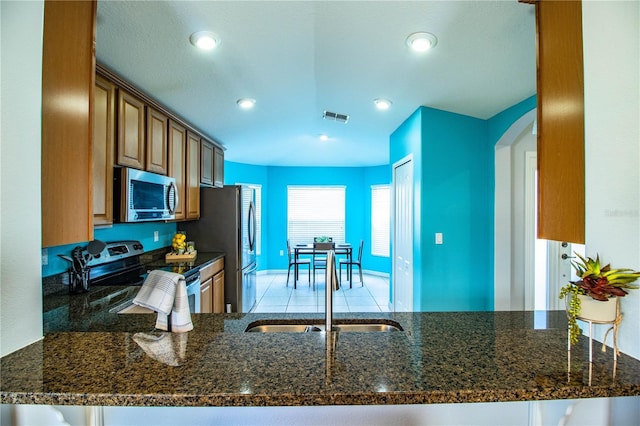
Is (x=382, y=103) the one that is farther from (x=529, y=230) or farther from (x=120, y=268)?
(x=120, y=268)

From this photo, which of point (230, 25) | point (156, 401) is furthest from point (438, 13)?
point (156, 401)

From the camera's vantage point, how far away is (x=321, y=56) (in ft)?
7.25

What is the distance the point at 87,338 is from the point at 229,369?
59cm

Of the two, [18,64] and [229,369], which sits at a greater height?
[18,64]

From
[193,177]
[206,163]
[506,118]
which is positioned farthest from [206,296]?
[506,118]

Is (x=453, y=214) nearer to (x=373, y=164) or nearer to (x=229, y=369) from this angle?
(x=229, y=369)

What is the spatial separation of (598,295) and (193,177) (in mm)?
3587

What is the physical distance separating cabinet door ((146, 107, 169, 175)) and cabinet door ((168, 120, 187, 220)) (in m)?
0.10

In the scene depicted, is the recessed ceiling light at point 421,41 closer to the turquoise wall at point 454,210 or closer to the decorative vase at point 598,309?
the turquoise wall at point 454,210

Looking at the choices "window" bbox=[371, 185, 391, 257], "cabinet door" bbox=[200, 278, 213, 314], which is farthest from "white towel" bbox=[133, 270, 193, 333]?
"window" bbox=[371, 185, 391, 257]

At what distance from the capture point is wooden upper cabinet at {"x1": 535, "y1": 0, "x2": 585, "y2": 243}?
1054 mm

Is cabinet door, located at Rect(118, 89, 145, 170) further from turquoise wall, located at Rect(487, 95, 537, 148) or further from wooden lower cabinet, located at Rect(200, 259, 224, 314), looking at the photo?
turquoise wall, located at Rect(487, 95, 537, 148)

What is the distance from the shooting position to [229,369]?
86 centimetres

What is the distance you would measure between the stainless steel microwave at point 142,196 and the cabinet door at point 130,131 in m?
0.09
